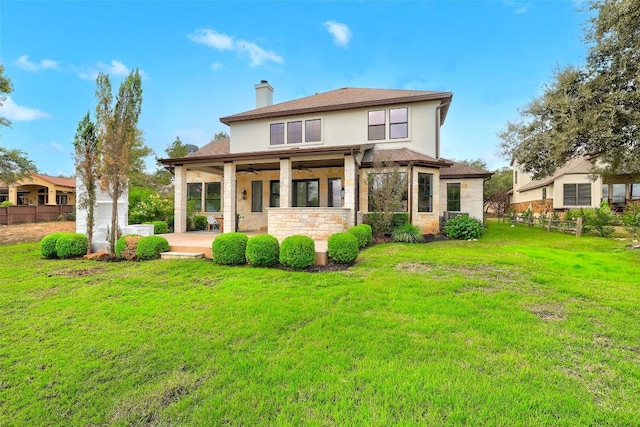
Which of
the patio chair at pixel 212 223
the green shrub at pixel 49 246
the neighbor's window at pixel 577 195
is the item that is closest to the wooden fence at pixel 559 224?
the neighbor's window at pixel 577 195

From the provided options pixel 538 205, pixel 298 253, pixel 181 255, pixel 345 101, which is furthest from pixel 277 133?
pixel 538 205

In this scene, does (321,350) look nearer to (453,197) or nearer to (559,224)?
(453,197)

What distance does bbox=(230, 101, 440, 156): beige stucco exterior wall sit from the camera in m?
13.5

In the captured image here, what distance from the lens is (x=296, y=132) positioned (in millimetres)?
15219

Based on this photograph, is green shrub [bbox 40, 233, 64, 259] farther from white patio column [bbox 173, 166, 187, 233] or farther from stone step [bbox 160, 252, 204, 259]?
white patio column [bbox 173, 166, 187, 233]

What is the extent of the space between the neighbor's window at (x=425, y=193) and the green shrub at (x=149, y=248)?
10.1 meters

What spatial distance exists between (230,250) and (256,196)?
8.80m

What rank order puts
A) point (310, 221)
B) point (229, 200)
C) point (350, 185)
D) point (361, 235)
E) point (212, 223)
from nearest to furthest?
point (361, 235)
point (310, 221)
point (350, 185)
point (229, 200)
point (212, 223)

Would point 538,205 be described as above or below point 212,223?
above

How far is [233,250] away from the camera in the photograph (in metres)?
7.20

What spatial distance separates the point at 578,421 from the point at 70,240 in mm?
10927

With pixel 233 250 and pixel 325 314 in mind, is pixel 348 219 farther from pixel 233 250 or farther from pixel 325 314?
pixel 325 314

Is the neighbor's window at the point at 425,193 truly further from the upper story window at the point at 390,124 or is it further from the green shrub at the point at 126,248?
the green shrub at the point at 126,248

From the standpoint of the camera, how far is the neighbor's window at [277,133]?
50.6ft
